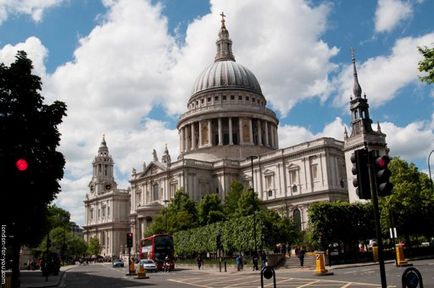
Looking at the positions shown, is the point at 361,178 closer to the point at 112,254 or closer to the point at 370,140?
the point at 370,140

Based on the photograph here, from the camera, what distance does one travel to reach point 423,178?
55.4 m

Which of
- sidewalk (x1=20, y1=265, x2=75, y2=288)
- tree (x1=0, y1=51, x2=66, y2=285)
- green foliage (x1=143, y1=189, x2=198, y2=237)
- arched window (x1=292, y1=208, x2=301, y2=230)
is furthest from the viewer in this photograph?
arched window (x1=292, y1=208, x2=301, y2=230)

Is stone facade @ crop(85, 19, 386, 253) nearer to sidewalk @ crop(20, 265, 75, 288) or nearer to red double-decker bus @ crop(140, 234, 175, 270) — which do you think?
red double-decker bus @ crop(140, 234, 175, 270)

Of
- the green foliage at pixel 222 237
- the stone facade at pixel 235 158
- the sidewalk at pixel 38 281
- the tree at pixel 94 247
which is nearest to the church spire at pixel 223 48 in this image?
the stone facade at pixel 235 158

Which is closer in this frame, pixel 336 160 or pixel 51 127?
pixel 51 127

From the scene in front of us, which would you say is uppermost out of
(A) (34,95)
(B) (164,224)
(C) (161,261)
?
(A) (34,95)

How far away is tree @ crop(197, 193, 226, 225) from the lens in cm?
8188

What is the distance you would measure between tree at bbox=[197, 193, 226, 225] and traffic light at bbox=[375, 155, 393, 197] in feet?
225

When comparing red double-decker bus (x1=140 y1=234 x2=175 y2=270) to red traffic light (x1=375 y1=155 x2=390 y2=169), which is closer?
red traffic light (x1=375 y1=155 x2=390 y2=169)

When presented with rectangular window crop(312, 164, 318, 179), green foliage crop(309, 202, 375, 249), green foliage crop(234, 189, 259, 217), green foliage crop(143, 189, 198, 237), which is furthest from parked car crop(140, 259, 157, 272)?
rectangular window crop(312, 164, 318, 179)

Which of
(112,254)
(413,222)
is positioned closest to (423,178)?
(413,222)

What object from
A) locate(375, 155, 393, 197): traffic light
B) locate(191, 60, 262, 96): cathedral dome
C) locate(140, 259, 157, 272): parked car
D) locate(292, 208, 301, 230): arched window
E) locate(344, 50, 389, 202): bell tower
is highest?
locate(191, 60, 262, 96): cathedral dome

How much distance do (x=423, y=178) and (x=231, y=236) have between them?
22718mm

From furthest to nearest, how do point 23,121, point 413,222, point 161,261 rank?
1. point 161,261
2. point 413,222
3. point 23,121
